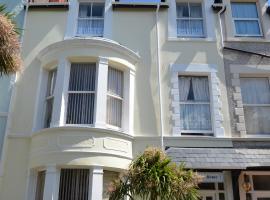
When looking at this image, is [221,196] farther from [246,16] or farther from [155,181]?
[246,16]

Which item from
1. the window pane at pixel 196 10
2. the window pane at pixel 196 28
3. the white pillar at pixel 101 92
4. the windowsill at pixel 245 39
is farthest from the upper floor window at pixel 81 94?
the windowsill at pixel 245 39

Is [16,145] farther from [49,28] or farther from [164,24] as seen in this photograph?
[164,24]

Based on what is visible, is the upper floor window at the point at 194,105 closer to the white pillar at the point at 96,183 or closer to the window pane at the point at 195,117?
the window pane at the point at 195,117

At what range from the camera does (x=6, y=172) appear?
9.62 metres

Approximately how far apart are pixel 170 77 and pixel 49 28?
15.6 ft

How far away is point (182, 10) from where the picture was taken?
1241cm

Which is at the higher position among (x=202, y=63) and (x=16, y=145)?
(x=202, y=63)

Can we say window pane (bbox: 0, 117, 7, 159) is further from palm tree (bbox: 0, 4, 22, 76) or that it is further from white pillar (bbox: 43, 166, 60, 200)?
palm tree (bbox: 0, 4, 22, 76)

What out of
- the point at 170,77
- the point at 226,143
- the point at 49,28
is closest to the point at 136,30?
the point at 170,77

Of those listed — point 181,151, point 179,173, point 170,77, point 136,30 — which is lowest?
point 179,173

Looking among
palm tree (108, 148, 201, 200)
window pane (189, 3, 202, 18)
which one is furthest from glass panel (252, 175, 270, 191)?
window pane (189, 3, 202, 18)

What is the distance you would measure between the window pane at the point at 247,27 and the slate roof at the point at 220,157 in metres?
4.66

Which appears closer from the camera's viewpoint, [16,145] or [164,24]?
[16,145]

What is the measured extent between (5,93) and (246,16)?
9290 mm
